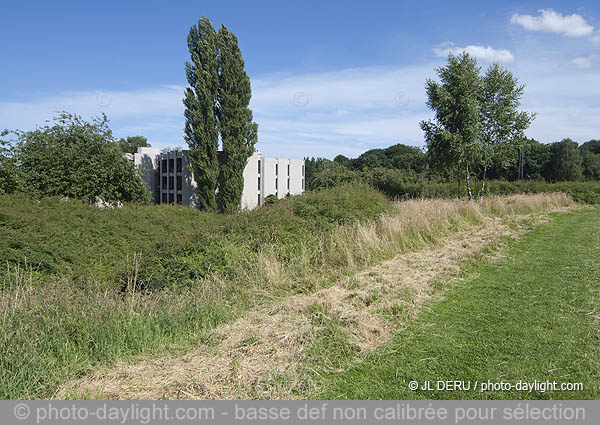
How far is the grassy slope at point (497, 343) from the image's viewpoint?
3.33 m

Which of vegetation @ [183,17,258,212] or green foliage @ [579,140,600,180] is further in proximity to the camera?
green foliage @ [579,140,600,180]

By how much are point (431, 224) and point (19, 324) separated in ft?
32.8

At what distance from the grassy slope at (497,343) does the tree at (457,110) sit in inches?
747

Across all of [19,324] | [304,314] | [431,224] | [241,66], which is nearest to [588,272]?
[431,224]

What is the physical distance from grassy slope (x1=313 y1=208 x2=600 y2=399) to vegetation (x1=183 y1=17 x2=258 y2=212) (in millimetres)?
28946

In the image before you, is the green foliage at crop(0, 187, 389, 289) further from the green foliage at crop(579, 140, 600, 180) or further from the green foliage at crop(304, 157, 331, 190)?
the green foliage at crop(579, 140, 600, 180)

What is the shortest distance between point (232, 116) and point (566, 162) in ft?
171

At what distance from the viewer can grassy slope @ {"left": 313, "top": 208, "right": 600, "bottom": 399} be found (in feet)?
10.9

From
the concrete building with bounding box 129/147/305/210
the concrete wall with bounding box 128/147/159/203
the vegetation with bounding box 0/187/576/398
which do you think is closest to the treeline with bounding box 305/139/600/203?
the vegetation with bounding box 0/187/576/398

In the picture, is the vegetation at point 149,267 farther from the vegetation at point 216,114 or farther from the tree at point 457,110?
the vegetation at point 216,114

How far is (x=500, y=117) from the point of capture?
83.0 feet

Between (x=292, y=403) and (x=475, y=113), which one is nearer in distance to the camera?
(x=292, y=403)

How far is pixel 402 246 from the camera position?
9547 mm

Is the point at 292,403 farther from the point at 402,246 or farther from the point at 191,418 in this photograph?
the point at 402,246
